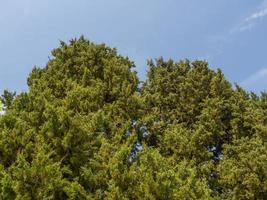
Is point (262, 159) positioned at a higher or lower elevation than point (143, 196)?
higher

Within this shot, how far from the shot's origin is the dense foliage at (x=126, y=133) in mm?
20438

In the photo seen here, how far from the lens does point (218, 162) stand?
32.9m

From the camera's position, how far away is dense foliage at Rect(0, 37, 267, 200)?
20438mm

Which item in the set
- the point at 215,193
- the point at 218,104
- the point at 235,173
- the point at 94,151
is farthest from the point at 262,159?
the point at 94,151

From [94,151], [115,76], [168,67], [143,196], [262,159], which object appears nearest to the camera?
[143,196]

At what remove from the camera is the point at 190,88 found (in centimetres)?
3603

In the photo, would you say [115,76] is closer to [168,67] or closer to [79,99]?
[79,99]

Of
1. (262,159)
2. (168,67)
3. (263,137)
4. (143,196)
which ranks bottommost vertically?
(143,196)

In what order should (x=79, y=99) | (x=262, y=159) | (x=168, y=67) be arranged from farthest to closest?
(x=168, y=67) → (x=79, y=99) → (x=262, y=159)

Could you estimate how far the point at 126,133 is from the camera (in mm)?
28938

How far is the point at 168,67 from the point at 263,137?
39.5 ft

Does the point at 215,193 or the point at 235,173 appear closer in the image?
the point at 235,173

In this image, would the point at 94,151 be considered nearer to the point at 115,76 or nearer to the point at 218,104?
the point at 115,76

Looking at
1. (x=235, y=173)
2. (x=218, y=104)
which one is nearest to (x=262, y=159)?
(x=235, y=173)
